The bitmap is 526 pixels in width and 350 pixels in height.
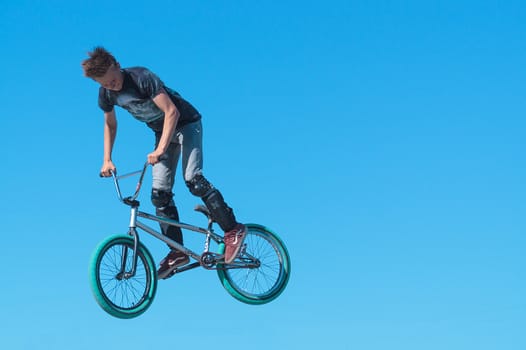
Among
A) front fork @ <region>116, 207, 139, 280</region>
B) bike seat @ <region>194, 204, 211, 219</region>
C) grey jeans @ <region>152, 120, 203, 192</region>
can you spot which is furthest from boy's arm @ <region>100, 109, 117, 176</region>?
bike seat @ <region>194, 204, 211, 219</region>

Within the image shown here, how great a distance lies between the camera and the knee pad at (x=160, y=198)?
9.98 m

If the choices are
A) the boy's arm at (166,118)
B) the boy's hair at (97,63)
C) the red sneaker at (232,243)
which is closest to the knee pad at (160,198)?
the red sneaker at (232,243)

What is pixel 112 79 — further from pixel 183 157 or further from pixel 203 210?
pixel 203 210

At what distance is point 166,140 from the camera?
A: 9094 mm

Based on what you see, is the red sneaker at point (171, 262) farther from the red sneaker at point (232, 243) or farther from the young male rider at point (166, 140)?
the red sneaker at point (232, 243)

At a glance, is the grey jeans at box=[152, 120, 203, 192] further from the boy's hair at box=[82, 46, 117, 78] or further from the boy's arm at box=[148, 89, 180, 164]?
the boy's hair at box=[82, 46, 117, 78]

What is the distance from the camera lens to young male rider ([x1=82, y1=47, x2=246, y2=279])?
360 inches

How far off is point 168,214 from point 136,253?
106 centimetres

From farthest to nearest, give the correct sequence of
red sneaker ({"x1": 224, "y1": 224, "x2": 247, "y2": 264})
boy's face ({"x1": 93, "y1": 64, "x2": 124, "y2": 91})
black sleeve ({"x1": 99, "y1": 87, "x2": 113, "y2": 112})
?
red sneaker ({"x1": 224, "y1": 224, "x2": 247, "y2": 264}), black sleeve ({"x1": 99, "y1": 87, "x2": 113, "y2": 112}), boy's face ({"x1": 93, "y1": 64, "x2": 124, "y2": 91})

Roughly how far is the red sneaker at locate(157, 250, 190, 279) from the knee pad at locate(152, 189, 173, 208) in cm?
63

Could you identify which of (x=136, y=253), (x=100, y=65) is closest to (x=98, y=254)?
(x=136, y=253)

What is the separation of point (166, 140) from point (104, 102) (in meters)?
1.07

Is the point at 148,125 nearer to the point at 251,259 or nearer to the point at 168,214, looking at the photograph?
the point at 168,214

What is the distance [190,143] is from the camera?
32.3ft
